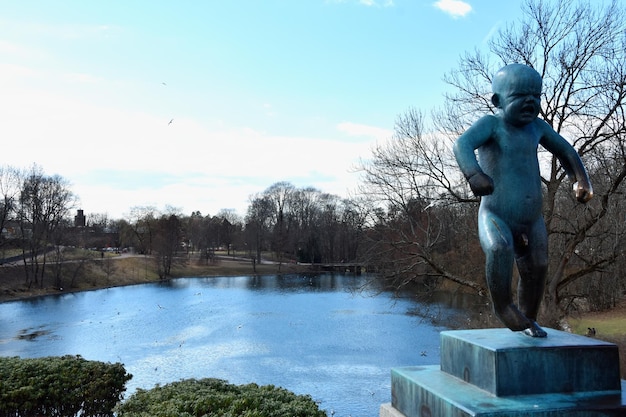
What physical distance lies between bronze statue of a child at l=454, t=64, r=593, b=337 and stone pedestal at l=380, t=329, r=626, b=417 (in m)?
0.34

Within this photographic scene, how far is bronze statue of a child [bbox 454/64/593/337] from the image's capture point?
370cm

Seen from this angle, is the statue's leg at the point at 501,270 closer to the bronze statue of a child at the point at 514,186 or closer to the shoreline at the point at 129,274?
the bronze statue of a child at the point at 514,186

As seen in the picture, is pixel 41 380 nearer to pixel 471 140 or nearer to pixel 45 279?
pixel 471 140

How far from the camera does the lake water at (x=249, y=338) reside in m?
14.4

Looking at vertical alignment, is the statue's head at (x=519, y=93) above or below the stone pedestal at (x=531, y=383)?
above

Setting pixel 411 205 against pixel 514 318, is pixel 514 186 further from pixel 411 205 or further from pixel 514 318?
pixel 411 205

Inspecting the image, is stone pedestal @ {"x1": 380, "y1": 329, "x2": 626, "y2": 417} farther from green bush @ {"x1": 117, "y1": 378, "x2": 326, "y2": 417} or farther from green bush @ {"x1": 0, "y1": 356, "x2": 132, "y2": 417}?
green bush @ {"x1": 0, "y1": 356, "x2": 132, "y2": 417}

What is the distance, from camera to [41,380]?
726 centimetres

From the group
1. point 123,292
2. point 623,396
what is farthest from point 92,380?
point 123,292

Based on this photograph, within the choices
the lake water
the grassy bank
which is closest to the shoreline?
the grassy bank

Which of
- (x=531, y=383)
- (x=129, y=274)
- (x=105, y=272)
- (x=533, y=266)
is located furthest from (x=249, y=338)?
(x=129, y=274)

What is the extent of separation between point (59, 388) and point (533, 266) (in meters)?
6.46

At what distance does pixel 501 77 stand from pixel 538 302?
1.72m

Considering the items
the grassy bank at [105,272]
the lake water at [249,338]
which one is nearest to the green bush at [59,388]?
the lake water at [249,338]
